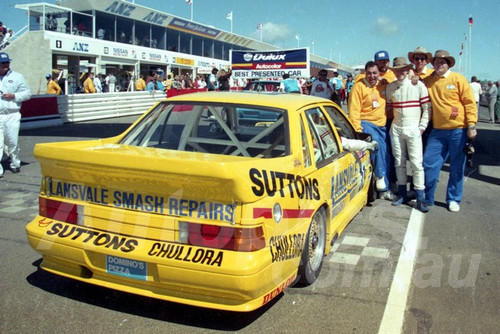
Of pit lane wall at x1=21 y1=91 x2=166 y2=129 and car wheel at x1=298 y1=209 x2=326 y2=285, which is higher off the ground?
pit lane wall at x1=21 y1=91 x2=166 y2=129

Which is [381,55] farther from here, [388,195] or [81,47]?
[81,47]

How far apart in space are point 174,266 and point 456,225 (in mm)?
4039

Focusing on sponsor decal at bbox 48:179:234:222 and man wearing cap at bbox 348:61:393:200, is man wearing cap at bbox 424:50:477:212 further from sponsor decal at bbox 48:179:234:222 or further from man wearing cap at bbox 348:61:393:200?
sponsor decal at bbox 48:179:234:222

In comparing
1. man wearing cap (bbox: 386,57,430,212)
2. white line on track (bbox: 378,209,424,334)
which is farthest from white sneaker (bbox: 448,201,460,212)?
white line on track (bbox: 378,209,424,334)

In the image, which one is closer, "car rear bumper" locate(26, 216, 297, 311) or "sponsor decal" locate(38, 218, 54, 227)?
"car rear bumper" locate(26, 216, 297, 311)

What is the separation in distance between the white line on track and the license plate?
1.57 metres

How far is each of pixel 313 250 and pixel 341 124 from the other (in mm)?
1946

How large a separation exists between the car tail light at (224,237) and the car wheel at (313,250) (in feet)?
2.30

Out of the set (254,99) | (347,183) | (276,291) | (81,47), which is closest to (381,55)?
(347,183)

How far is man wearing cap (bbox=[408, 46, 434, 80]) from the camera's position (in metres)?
6.78

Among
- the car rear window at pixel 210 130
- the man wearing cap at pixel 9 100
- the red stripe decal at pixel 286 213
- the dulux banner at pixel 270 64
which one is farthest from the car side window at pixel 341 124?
the dulux banner at pixel 270 64

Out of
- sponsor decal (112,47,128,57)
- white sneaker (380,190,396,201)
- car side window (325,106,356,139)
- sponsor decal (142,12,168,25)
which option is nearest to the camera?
car side window (325,106,356,139)

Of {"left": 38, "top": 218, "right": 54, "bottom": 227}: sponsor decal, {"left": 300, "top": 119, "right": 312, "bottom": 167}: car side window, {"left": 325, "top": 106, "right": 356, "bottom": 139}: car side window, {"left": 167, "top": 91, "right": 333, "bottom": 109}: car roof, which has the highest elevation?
{"left": 167, "top": 91, "right": 333, "bottom": 109}: car roof

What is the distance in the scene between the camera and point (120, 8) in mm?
35438
